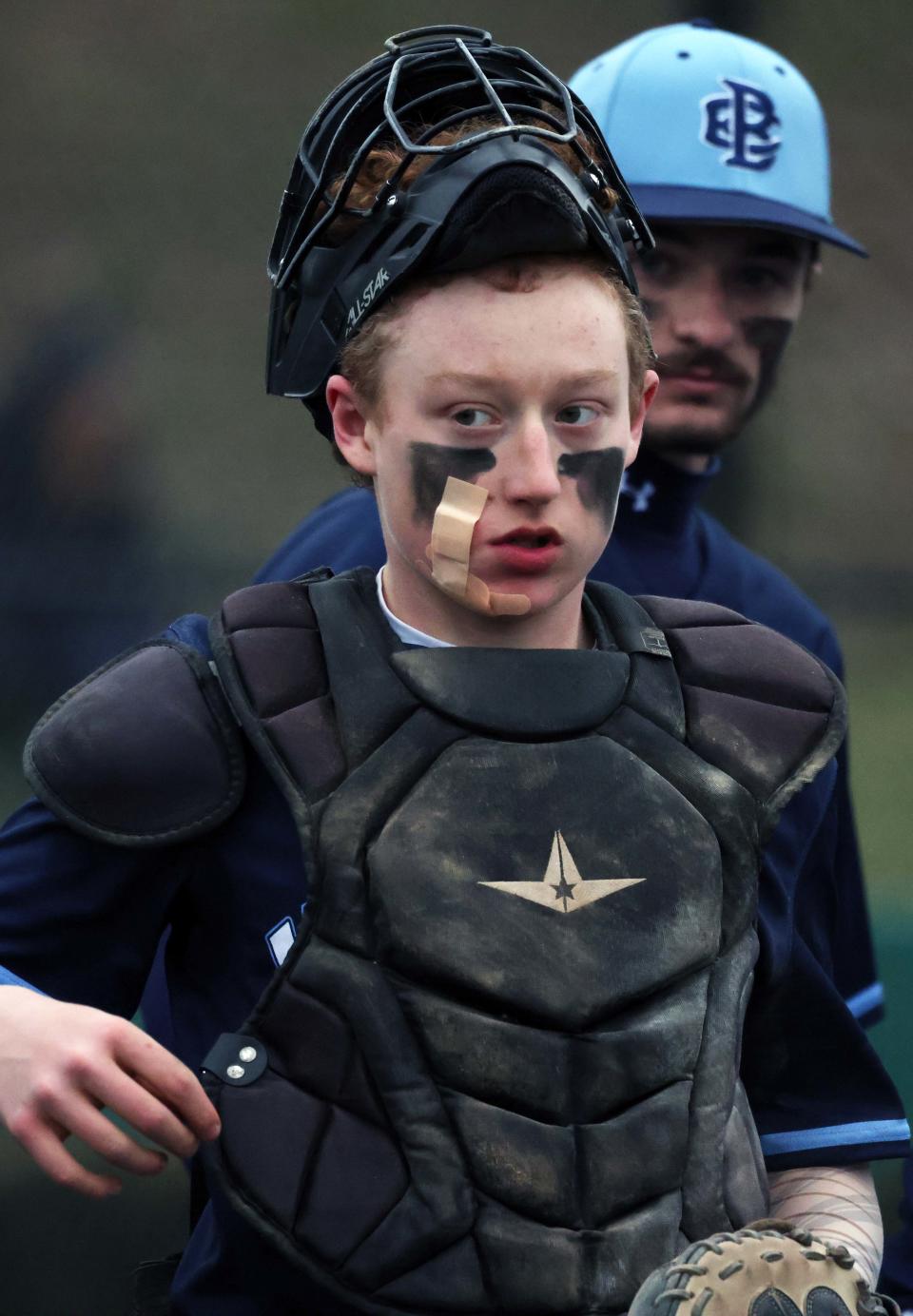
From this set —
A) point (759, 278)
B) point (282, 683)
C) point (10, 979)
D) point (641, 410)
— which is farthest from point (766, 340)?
point (10, 979)

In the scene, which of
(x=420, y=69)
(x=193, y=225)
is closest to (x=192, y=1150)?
(x=420, y=69)

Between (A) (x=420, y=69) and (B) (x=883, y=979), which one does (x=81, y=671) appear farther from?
(A) (x=420, y=69)

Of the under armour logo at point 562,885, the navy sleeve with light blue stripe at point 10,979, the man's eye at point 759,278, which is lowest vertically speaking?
the navy sleeve with light blue stripe at point 10,979

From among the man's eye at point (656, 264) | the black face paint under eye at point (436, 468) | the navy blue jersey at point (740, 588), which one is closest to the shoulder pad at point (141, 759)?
the black face paint under eye at point (436, 468)

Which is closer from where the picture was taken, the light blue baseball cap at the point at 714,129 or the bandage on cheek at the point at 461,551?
the bandage on cheek at the point at 461,551

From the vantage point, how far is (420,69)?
1731 millimetres

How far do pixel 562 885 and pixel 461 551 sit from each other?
0.28m

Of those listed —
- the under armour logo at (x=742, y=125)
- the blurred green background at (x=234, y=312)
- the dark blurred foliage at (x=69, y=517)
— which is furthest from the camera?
the blurred green background at (x=234, y=312)

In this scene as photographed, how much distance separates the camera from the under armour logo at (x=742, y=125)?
281 centimetres

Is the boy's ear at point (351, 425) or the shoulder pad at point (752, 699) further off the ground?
the boy's ear at point (351, 425)

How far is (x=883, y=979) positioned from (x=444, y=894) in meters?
2.94

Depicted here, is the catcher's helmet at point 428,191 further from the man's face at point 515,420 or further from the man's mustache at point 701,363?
the man's mustache at point 701,363

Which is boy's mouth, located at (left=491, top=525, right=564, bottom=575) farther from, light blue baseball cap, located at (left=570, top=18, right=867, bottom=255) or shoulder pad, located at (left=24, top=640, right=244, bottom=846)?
light blue baseball cap, located at (left=570, top=18, right=867, bottom=255)

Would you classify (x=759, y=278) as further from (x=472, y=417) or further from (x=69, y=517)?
(x=69, y=517)
